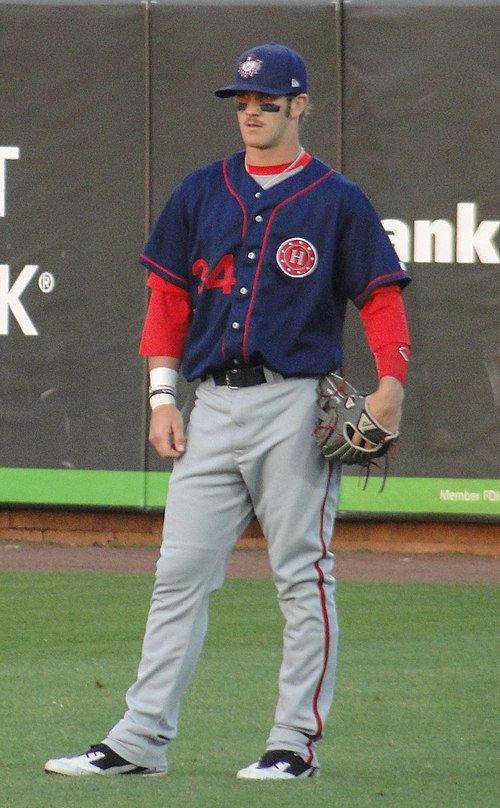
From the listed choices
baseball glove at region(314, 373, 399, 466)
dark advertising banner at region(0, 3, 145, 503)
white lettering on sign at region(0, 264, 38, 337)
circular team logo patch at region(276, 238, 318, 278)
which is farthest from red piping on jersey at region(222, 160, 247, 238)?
white lettering on sign at region(0, 264, 38, 337)

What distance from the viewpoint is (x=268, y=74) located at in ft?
14.6

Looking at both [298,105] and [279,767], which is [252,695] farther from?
[298,105]

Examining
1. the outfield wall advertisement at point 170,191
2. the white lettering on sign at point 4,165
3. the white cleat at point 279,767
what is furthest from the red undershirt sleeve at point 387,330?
the white lettering on sign at point 4,165

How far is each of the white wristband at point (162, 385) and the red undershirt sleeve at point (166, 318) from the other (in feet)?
0.17

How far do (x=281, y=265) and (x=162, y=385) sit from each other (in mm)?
497

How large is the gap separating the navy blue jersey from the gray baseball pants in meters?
0.11

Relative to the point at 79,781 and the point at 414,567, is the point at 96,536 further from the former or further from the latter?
the point at 79,781

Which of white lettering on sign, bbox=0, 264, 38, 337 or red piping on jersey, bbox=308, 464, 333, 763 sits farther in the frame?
white lettering on sign, bbox=0, 264, 38, 337

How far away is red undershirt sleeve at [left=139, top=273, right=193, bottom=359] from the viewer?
4652 mm

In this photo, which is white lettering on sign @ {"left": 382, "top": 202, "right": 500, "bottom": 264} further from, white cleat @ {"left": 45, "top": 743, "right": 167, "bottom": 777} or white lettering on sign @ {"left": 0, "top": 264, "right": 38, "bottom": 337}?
white cleat @ {"left": 45, "top": 743, "right": 167, "bottom": 777}

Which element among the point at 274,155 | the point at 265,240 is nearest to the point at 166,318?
the point at 265,240

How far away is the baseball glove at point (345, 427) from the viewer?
441 centimetres

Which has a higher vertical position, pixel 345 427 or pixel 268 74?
pixel 268 74

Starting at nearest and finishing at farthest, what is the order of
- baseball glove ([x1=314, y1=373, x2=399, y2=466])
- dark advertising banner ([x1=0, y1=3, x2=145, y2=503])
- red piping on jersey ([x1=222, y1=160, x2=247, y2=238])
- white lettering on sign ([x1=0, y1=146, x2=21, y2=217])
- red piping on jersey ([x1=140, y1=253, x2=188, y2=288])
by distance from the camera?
baseball glove ([x1=314, y1=373, x2=399, y2=466]) → red piping on jersey ([x1=222, y1=160, x2=247, y2=238]) → red piping on jersey ([x1=140, y1=253, x2=188, y2=288]) → dark advertising banner ([x1=0, y1=3, x2=145, y2=503]) → white lettering on sign ([x1=0, y1=146, x2=21, y2=217])
